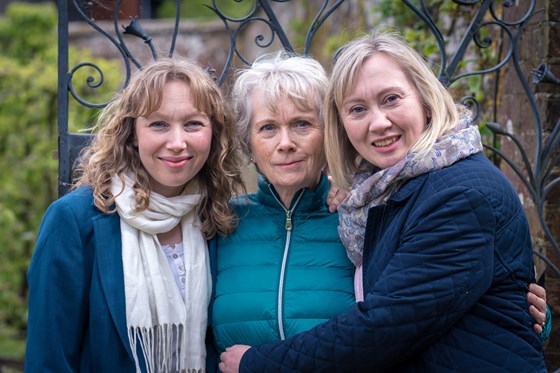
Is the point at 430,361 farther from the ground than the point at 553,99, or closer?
closer

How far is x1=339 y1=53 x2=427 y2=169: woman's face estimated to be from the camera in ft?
7.40

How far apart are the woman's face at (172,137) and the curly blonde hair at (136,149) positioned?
0.03 meters

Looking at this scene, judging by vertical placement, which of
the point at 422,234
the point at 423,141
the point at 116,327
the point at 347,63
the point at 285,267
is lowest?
the point at 116,327

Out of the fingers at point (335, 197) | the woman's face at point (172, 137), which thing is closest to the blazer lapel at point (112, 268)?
the woman's face at point (172, 137)

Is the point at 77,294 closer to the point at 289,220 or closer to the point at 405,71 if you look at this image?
the point at 289,220

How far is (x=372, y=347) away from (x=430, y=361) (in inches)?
6.6

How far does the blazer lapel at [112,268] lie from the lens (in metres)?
2.39

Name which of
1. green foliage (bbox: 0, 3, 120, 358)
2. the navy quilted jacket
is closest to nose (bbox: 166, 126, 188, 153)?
the navy quilted jacket

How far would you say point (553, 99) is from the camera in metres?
3.11

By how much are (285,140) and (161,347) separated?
78 centimetres

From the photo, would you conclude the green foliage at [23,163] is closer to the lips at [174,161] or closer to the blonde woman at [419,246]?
the lips at [174,161]

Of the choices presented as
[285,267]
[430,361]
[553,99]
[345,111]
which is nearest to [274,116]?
[345,111]

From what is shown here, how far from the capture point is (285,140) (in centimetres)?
248

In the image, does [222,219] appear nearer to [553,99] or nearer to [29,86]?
[553,99]
